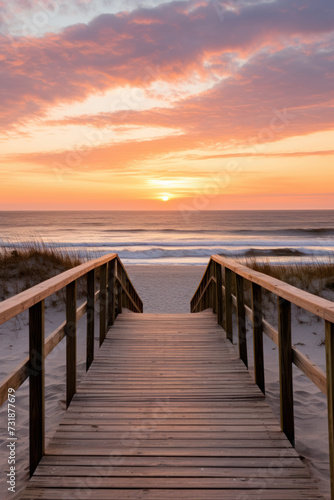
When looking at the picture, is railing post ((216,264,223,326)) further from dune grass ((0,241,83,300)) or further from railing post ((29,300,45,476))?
dune grass ((0,241,83,300))

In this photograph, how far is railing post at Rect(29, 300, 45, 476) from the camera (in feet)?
7.02

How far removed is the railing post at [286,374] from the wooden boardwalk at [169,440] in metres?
0.12

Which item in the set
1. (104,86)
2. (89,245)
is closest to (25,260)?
(104,86)

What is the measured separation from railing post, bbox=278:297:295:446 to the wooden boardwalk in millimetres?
118

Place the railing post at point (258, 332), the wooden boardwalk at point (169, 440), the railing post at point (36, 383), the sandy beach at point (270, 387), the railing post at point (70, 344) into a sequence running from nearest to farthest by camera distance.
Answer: the wooden boardwalk at point (169, 440), the railing post at point (36, 383), the sandy beach at point (270, 387), the railing post at point (70, 344), the railing post at point (258, 332)

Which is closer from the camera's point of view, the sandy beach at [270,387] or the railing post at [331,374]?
the railing post at [331,374]

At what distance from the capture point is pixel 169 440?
94.0 inches

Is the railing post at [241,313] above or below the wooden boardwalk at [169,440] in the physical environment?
above

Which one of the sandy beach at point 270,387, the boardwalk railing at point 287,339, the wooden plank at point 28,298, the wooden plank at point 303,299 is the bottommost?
the sandy beach at point 270,387

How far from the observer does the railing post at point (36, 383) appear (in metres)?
2.14

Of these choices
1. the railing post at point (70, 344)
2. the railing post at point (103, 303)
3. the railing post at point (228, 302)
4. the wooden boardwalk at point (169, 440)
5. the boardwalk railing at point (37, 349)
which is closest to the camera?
the boardwalk railing at point (37, 349)

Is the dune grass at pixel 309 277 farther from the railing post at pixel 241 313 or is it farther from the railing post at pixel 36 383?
the railing post at pixel 36 383

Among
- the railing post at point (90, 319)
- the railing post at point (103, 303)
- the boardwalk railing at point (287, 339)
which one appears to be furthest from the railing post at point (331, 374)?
the railing post at point (103, 303)

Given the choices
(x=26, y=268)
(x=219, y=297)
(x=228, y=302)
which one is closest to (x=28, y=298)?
(x=228, y=302)
